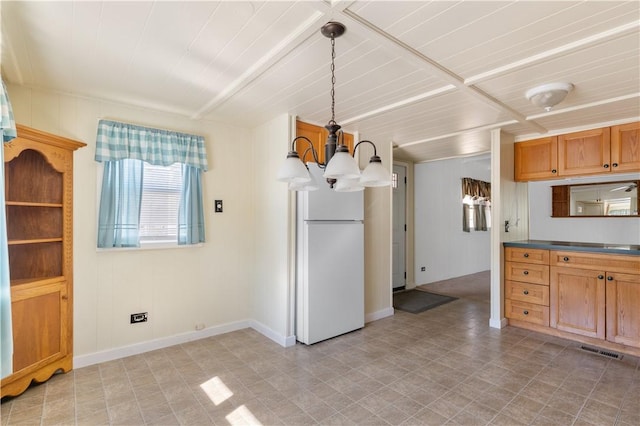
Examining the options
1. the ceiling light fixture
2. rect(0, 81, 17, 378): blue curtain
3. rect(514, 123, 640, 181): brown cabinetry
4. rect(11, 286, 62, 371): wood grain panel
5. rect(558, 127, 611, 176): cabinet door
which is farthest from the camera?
rect(558, 127, 611, 176): cabinet door

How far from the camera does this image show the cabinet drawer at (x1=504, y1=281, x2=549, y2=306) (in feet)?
11.3

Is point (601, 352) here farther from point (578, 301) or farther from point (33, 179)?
point (33, 179)

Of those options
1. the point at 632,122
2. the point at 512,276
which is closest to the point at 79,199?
the point at 512,276

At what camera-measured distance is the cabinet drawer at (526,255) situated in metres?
3.46

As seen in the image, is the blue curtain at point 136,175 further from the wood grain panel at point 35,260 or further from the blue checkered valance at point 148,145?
the wood grain panel at point 35,260

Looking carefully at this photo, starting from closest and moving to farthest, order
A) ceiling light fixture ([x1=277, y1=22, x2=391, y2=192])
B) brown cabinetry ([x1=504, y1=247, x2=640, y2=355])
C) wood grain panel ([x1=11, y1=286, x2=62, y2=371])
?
ceiling light fixture ([x1=277, y1=22, x2=391, y2=192])
wood grain panel ([x1=11, y1=286, x2=62, y2=371])
brown cabinetry ([x1=504, y1=247, x2=640, y2=355])

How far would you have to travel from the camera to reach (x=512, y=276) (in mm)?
3699

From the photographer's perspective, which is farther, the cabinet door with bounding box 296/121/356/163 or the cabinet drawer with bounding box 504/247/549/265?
the cabinet drawer with bounding box 504/247/549/265

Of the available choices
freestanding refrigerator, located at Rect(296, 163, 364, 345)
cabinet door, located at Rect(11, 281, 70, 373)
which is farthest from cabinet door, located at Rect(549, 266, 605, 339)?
cabinet door, located at Rect(11, 281, 70, 373)

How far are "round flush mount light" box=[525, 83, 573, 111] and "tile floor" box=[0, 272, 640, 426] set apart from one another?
221 cm

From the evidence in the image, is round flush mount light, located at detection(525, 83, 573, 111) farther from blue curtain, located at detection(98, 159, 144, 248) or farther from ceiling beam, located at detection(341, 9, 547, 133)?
blue curtain, located at detection(98, 159, 144, 248)

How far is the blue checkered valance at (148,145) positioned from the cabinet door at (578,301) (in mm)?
3982

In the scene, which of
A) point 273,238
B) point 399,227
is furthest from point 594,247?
point 273,238

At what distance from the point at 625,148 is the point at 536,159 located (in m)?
0.78
